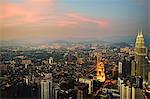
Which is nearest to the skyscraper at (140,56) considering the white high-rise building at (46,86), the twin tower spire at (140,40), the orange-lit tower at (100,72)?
the twin tower spire at (140,40)

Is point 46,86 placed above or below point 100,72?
below

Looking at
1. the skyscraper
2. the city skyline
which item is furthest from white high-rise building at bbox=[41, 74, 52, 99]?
the skyscraper

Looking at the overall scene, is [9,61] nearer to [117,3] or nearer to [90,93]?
[90,93]

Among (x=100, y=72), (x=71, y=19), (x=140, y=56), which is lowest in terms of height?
(x=100, y=72)

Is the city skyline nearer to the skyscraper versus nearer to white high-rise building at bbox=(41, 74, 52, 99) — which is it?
the skyscraper

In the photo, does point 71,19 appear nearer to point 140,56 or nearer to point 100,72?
point 100,72

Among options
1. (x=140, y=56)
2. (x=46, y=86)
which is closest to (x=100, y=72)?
(x=140, y=56)

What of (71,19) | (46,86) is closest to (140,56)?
(71,19)

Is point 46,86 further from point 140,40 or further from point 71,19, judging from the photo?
point 140,40
